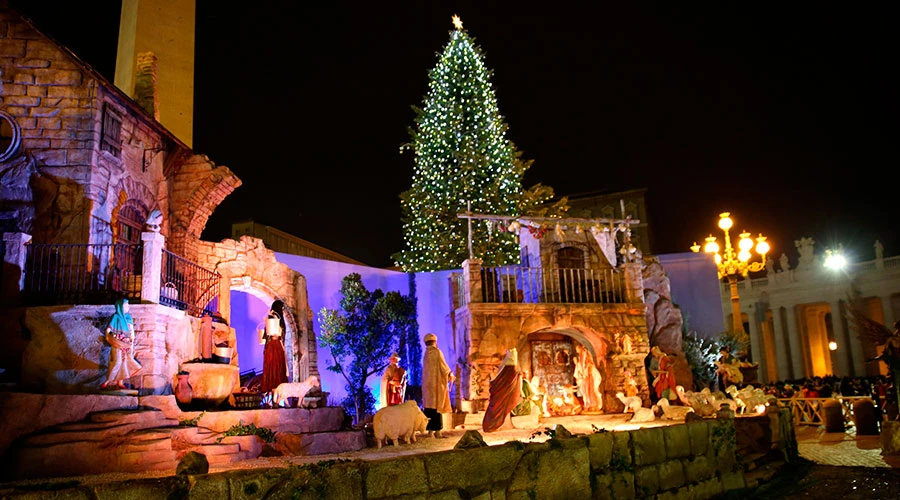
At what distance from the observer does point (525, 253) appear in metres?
20.7

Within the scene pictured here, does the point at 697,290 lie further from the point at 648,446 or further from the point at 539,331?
the point at 648,446

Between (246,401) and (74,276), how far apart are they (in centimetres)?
422

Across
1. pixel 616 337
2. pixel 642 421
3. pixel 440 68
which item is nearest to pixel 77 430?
pixel 642 421

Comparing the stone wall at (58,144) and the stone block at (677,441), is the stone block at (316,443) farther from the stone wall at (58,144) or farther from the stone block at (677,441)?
the stone wall at (58,144)

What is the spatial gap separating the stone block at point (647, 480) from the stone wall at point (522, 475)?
0.04 ft

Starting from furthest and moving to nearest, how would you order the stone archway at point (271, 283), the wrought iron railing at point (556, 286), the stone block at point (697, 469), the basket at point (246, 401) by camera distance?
the wrought iron railing at point (556, 286), the stone archway at point (271, 283), the basket at point (246, 401), the stone block at point (697, 469)

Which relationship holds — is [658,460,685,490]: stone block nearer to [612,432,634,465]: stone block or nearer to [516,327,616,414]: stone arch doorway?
[612,432,634,465]: stone block

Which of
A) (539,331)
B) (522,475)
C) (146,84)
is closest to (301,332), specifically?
(539,331)

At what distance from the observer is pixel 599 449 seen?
7.15 meters

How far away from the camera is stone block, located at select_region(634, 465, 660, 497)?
7.50 metres

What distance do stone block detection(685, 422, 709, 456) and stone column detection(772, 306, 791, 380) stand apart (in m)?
35.6

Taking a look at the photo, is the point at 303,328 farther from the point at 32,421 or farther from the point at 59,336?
the point at 32,421

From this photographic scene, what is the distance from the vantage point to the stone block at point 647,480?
7500 millimetres

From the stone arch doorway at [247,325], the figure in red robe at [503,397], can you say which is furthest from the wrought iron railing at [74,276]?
the figure in red robe at [503,397]
